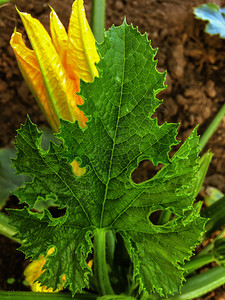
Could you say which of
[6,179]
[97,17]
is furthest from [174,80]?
[6,179]

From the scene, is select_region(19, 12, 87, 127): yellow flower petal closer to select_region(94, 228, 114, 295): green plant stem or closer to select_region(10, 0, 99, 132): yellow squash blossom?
select_region(10, 0, 99, 132): yellow squash blossom

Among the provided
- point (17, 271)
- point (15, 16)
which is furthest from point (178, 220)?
point (17, 271)

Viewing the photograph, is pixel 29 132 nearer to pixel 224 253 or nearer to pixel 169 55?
pixel 224 253

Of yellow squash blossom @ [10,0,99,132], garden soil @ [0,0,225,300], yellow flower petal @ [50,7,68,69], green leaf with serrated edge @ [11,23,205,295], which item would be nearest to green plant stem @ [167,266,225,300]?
garden soil @ [0,0,225,300]

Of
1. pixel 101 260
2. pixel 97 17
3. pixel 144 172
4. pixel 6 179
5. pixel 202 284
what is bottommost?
pixel 202 284

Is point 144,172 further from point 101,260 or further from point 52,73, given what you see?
point 52,73

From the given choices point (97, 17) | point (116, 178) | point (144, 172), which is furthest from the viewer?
point (144, 172)

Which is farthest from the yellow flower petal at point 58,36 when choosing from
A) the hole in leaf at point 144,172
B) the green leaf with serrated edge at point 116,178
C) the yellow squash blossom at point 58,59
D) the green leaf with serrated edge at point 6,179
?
the hole in leaf at point 144,172
